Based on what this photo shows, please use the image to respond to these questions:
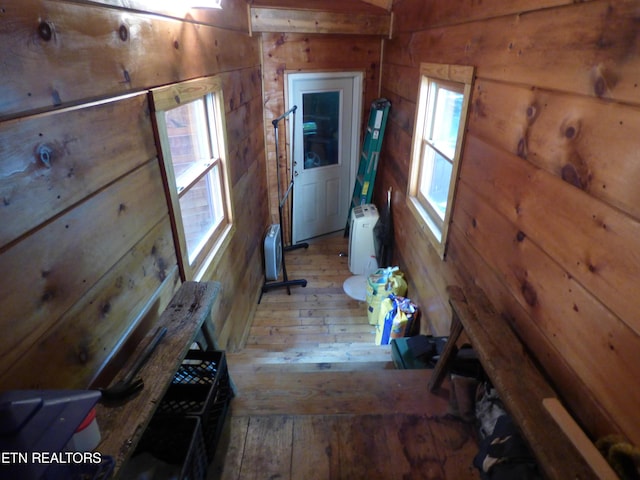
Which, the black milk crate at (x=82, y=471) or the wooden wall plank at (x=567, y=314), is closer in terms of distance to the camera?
the black milk crate at (x=82, y=471)

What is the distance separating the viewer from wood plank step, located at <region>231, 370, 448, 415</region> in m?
1.57

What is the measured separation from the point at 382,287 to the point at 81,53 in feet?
8.24

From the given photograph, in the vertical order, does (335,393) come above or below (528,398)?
below

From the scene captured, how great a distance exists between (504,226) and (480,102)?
0.61 metres

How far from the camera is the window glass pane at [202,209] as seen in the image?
2088 millimetres

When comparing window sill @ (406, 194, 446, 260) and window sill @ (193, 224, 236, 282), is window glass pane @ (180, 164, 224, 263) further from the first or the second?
window sill @ (406, 194, 446, 260)

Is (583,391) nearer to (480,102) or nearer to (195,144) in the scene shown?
(480,102)

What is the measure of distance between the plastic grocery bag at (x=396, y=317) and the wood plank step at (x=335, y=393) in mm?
897

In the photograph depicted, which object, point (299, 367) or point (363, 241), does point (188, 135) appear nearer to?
point (299, 367)

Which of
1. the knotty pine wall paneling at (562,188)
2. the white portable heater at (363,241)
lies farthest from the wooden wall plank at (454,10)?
the white portable heater at (363,241)

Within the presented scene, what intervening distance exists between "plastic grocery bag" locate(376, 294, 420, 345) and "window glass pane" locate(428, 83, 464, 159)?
114 cm

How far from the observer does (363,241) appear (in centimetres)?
375

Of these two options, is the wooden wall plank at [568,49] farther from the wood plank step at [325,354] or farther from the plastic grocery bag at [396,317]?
the wood plank step at [325,354]

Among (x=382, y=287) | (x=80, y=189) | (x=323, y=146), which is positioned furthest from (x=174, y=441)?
(x=323, y=146)
